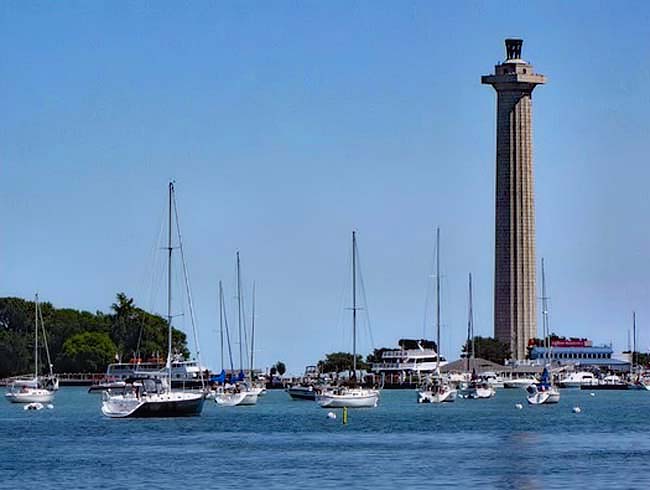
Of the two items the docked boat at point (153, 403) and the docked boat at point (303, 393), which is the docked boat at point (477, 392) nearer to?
the docked boat at point (303, 393)

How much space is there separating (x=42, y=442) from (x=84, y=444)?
4274 mm

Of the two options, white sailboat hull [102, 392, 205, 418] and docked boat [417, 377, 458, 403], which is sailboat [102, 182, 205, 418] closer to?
white sailboat hull [102, 392, 205, 418]

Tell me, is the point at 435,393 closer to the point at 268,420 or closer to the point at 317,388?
the point at 317,388

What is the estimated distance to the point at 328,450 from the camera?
312 ft

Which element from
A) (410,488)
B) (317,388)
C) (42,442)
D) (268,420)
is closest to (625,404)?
(317,388)

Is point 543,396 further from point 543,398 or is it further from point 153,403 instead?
point 153,403

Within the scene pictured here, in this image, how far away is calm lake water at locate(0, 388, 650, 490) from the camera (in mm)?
77125

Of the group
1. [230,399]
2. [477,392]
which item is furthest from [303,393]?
[477,392]

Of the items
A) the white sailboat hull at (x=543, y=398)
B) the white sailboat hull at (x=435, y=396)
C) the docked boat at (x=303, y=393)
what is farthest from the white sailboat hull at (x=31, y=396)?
the white sailboat hull at (x=543, y=398)

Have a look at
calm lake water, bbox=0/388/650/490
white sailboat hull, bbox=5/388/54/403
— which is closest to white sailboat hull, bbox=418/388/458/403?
calm lake water, bbox=0/388/650/490

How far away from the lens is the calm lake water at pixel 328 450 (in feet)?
253

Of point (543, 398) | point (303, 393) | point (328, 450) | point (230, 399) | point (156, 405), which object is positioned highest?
point (303, 393)

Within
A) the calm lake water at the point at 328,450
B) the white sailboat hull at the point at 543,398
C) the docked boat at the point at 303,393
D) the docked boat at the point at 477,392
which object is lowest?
the calm lake water at the point at 328,450

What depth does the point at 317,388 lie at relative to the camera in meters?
166
